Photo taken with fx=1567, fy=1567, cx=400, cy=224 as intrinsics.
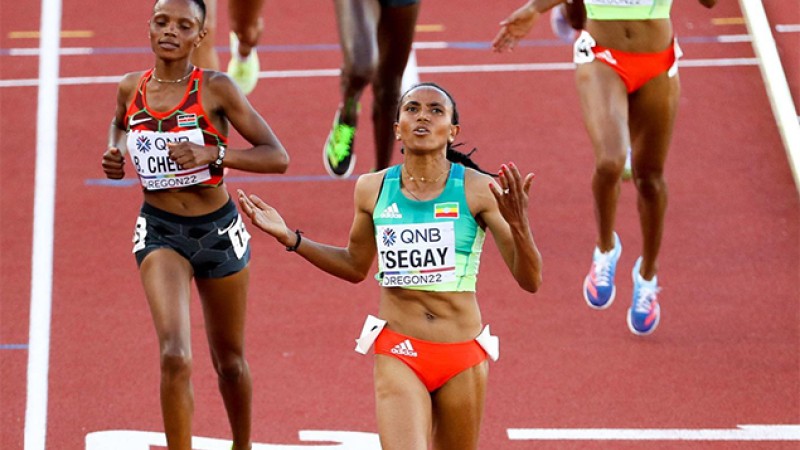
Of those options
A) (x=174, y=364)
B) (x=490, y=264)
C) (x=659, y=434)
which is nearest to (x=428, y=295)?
(x=174, y=364)

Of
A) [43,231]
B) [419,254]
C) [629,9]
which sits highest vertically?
[629,9]

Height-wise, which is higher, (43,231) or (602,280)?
(43,231)

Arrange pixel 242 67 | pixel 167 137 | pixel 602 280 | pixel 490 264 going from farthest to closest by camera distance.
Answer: pixel 242 67
pixel 490 264
pixel 602 280
pixel 167 137

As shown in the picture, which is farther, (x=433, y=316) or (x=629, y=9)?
(x=629, y=9)

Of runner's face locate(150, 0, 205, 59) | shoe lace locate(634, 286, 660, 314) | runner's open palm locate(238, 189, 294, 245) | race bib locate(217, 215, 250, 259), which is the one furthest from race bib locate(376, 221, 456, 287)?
shoe lace locate(634, 286, 660, 314)

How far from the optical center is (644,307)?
8.90 meters

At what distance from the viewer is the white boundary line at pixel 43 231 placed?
8180mm

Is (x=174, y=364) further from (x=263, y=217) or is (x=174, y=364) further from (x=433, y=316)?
(x=433, y=316)

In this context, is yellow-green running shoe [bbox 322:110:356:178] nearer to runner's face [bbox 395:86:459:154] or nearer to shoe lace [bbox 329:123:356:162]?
shoe lace [bbox 329:123:356:162]

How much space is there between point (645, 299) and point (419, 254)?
329cm

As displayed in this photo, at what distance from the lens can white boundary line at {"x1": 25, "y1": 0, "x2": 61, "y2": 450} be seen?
8180 millimetres

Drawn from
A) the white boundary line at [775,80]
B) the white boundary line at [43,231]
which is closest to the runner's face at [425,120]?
the white boundary line at [43,231]

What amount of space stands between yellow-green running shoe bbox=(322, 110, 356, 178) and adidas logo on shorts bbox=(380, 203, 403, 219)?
3207 mm

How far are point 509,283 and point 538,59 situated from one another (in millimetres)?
3453
